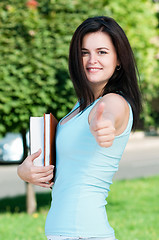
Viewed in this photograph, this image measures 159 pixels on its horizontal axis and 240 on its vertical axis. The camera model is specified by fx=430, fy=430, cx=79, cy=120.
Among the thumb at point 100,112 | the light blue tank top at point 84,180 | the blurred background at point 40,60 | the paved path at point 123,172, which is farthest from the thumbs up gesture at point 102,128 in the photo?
the paved path at point 123,172

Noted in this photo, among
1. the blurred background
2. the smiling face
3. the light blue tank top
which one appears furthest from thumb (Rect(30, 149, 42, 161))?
the blurred background

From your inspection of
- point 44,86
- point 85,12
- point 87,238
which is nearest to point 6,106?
point 44,86

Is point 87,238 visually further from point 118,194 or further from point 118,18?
point 118,194

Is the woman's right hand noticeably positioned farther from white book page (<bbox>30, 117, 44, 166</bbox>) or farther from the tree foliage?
the tree foliage

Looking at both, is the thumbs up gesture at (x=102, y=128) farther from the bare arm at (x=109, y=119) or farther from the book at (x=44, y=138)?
the book at (x=44, y=138)

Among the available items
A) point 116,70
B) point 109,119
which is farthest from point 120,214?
point 109,119

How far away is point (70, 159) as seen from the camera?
1.64 m

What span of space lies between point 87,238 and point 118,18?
14.0 ft

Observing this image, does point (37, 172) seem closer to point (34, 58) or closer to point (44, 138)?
point (44, 138)

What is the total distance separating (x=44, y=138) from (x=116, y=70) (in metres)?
0.43

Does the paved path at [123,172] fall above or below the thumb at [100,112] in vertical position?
below

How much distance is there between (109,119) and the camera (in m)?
1.42

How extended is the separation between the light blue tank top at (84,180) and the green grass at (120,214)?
3.00m

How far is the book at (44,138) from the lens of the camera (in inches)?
69.1
